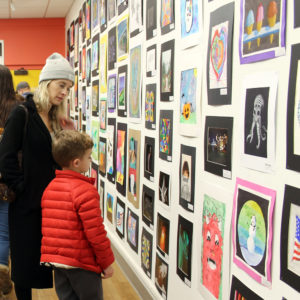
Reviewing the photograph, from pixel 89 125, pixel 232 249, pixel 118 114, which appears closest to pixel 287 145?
pixel 232 249

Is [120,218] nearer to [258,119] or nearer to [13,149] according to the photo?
[13,149]

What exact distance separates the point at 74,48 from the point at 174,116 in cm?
451

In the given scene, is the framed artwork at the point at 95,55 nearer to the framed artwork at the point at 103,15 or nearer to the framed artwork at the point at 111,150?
the framed artwork at the point at 103,15

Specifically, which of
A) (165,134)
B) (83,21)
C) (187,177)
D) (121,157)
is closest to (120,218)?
(121,157)

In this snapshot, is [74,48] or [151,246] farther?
[74,48]

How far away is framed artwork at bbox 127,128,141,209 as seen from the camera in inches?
126

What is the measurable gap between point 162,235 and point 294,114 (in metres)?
1.53

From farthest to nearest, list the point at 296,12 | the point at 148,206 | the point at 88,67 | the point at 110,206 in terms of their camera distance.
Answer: the point at 88,67 < the point at 110,206 < the point at 148,206 < the point at 296,12

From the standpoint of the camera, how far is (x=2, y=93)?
263cm

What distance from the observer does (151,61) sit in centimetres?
284

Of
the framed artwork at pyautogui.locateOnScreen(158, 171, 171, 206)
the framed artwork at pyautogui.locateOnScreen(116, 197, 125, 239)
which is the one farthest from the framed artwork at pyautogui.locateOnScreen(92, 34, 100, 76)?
the framed artwork at pyautogui.locateOnScreen(158, 171, 171, 206)

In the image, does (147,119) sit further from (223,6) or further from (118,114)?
(223,6)

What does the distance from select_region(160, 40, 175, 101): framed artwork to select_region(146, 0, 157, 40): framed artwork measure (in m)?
0.22

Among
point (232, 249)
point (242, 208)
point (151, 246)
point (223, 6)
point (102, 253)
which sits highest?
point (223, 6)
